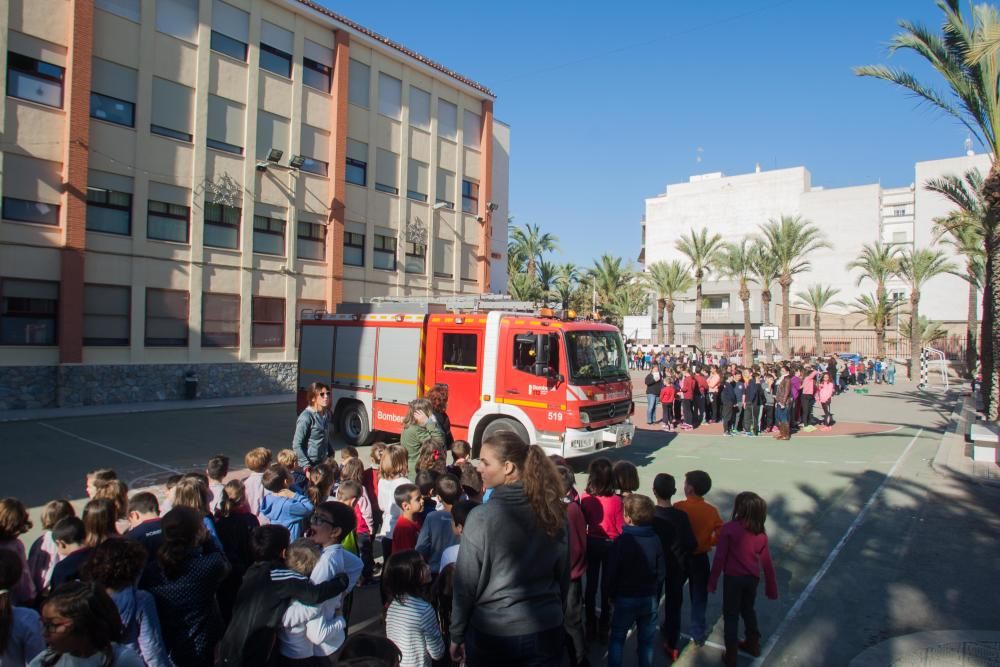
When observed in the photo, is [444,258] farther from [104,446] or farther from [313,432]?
[313,432]

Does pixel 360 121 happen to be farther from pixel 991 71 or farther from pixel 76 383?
pixel 991 71

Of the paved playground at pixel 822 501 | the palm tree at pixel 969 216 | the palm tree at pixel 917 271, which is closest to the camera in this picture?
the paved playground at pixel 822 501

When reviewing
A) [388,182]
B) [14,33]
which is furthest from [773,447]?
[14,33]

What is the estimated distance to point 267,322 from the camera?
23.3m

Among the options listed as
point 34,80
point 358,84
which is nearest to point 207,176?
point 34,80

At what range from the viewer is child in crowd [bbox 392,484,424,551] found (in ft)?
14.6

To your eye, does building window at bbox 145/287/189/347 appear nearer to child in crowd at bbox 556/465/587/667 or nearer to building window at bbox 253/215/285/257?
building window at bbox 253/215/285/257

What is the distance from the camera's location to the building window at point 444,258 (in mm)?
29484

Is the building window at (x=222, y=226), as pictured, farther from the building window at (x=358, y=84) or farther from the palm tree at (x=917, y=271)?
the palm tree at (x=917, y=271)

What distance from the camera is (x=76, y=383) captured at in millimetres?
18250

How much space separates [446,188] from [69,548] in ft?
90.5

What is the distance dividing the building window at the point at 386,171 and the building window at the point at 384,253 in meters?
2.05

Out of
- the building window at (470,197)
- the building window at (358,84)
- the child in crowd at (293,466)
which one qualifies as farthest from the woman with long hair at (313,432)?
the building window at (470,197)

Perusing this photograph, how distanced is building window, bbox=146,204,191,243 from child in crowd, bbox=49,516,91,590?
1882cm
